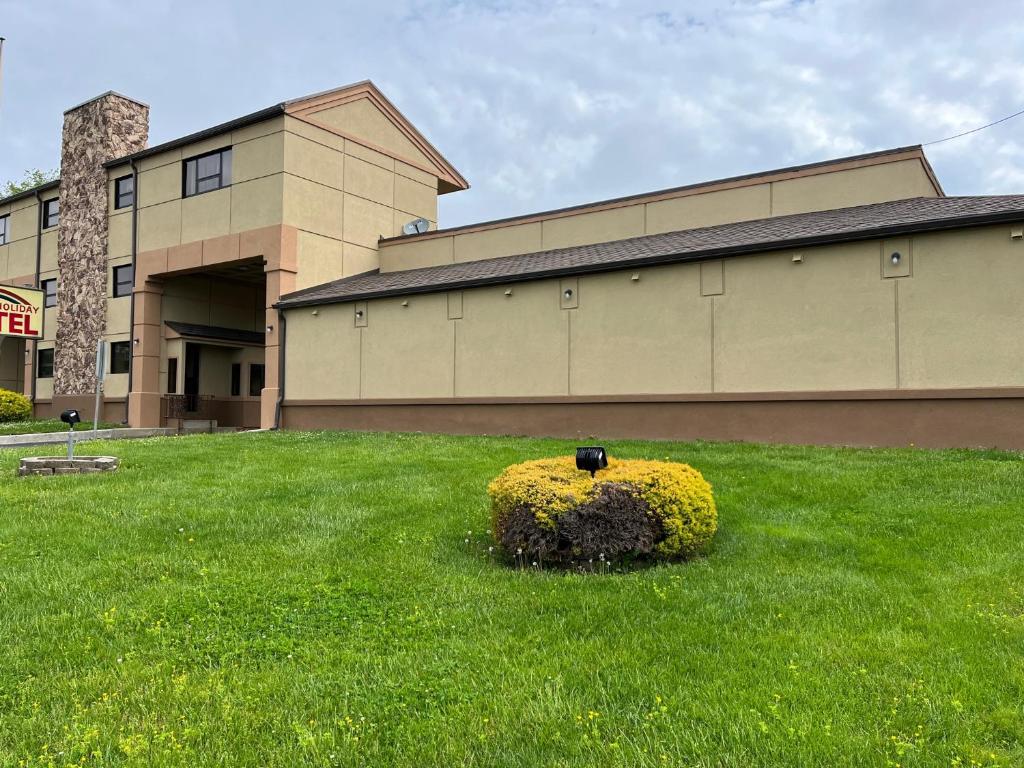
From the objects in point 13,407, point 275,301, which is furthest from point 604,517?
point 13,407

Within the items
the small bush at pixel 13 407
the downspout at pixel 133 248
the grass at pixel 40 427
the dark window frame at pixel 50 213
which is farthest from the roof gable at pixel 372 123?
the small bush at pixel 13 407

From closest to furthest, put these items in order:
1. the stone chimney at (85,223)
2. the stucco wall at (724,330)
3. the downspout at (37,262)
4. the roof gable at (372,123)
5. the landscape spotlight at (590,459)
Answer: the landscape spotlight at (590,459) → the stucco wall at (724,330) → the roof gable at (372,123) → the stone chimney at (85,223) → the downspout at (37,262)

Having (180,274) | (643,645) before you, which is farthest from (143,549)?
(180,274)

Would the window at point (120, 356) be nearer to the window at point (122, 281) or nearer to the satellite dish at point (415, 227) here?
the window at point (122, 281)

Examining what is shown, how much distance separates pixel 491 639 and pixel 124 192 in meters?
26.2

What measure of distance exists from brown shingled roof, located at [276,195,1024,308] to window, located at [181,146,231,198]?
16.1ft

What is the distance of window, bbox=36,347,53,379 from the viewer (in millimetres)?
29234

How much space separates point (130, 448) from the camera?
46.0ft

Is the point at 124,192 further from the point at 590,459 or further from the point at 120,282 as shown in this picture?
the point at 590,459

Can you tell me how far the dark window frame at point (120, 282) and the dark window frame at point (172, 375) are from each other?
283cm

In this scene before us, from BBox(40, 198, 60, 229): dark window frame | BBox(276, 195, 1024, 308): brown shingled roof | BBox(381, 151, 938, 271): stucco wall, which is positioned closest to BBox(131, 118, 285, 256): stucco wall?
BBox(276, 195, 1024, 308): brown shingled roof

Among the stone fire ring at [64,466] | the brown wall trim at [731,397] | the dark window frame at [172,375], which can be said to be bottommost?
the stone fire ring at [64,466]

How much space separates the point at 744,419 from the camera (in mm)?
13625

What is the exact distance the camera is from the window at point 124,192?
2534 centimetres
